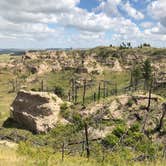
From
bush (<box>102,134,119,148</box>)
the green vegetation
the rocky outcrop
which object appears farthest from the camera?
the rocky outcrop

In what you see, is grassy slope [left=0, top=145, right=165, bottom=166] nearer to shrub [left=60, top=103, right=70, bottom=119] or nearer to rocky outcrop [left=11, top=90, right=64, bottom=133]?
rocky outcrop [left=11, top=90, right=64, bottom=133]

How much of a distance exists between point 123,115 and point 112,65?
105 metres

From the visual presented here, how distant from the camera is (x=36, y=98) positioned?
3073 inches

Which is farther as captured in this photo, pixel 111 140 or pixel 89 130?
pixel 89 130

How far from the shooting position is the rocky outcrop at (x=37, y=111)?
73.0 meters

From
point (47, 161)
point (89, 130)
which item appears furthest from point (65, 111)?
point (47, 161)

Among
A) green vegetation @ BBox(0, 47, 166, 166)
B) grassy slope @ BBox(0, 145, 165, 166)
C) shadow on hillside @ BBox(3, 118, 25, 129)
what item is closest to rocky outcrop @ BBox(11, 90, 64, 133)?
shadow on hillside @ BBox(3, 118, 25, 129)

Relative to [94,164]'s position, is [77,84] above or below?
below

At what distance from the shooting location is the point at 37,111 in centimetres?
7675

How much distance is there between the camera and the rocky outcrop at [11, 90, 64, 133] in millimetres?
73000

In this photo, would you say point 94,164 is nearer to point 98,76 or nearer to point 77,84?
point 77,84

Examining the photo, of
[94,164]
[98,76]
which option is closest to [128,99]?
[94,164]

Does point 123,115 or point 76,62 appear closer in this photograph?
point 123,115

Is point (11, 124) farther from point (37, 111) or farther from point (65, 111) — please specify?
Result: point (65, 111)
